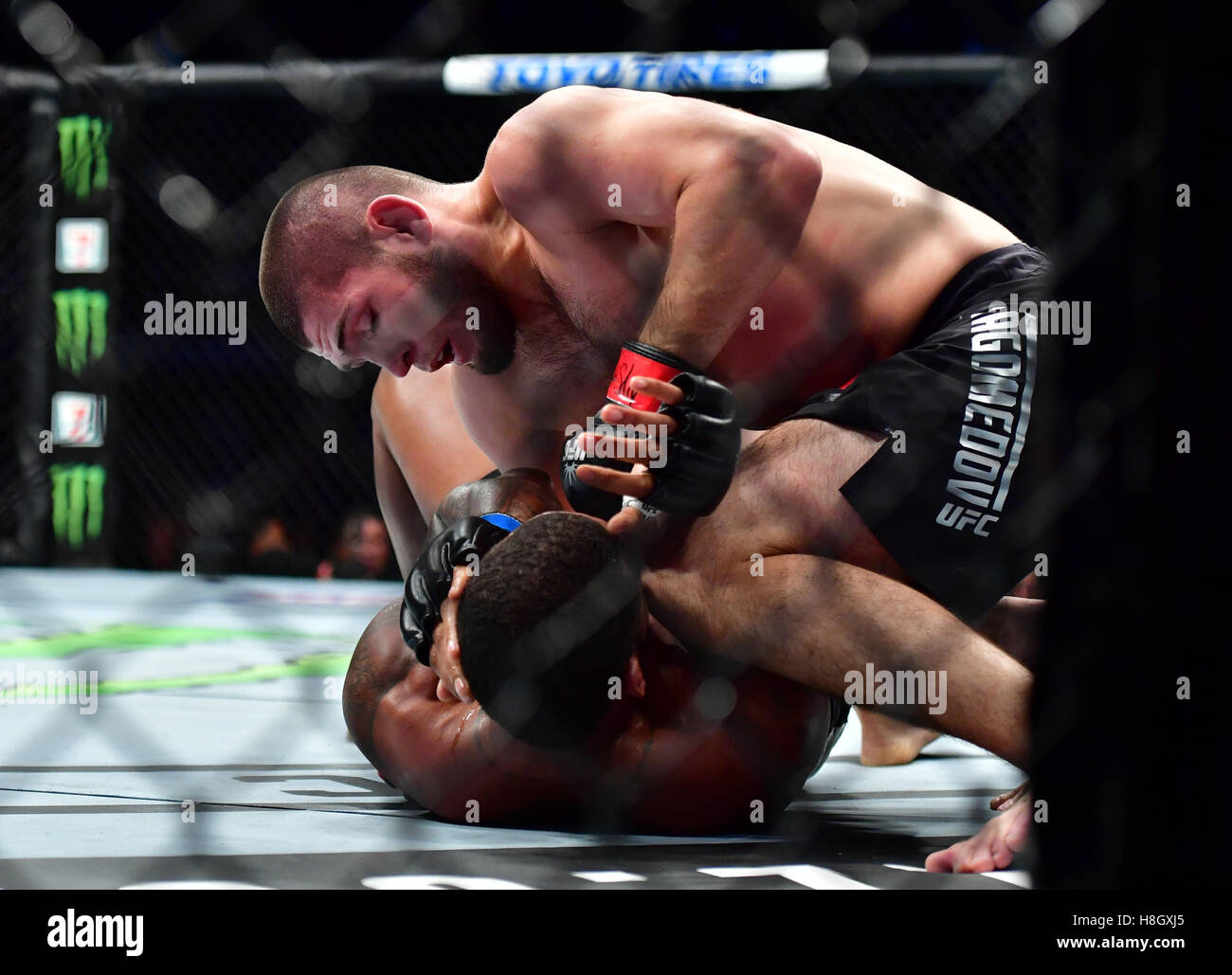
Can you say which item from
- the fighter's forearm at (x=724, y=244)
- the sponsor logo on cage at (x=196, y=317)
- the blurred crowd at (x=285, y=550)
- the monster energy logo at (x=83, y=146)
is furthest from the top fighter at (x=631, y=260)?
the blurred crowd at (x=285, y=550)

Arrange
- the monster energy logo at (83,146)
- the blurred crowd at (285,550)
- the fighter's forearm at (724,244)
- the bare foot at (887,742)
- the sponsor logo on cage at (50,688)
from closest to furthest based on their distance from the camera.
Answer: the fighter's forearm at (724,244) < the bare foot at (887,742) < the sponsor logo on cage at (50,688) < the monster energy logo at (83,146) < the blurred crowd at (285,550)

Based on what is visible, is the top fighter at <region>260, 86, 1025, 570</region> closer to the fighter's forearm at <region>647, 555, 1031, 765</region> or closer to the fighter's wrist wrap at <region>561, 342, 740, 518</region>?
the fighter's wrist wrap at <region>561, 342, 740, 518</region>

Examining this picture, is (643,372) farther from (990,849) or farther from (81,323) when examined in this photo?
(81,323)

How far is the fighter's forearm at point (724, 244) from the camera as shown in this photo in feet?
4.16

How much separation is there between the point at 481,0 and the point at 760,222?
113 inches

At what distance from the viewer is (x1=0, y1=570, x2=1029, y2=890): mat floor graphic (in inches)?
38.0

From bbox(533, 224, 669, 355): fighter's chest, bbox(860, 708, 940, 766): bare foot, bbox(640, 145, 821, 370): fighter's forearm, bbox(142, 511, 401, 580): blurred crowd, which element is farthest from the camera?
bbox(142, 511, 401, 580): blurred crowd

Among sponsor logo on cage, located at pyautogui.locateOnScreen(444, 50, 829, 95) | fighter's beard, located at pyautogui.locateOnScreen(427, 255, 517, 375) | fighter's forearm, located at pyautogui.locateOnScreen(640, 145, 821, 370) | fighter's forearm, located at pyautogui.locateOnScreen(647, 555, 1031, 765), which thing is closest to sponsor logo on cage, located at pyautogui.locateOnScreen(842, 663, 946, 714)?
fighter's forearm, located at pyautogui.locateOnScreen(647, 555, 1031, 765)

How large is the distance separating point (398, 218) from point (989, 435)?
0.74 m

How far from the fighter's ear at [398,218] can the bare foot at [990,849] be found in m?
0.93

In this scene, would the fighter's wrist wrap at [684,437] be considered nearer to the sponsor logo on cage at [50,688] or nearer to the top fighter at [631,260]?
the top fighter at [631,260]

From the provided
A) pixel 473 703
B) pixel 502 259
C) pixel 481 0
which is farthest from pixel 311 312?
pixel 481 0

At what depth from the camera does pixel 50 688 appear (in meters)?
2.18
